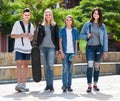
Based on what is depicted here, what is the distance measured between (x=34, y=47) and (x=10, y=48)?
28022 millimetres

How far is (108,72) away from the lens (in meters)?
15.2

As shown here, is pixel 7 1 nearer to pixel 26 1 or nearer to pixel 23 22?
pixel 26 1

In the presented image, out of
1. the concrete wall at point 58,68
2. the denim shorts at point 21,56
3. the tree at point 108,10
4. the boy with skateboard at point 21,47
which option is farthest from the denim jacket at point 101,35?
the tree at point 108,10

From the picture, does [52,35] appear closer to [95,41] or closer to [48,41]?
[48,41]

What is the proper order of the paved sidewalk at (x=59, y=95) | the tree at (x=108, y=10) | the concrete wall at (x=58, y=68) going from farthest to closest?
the tree at (x=108, y=10) < the concrete wall at (x=58, y=68) < the paved sidewalk at (x=59, y=95)

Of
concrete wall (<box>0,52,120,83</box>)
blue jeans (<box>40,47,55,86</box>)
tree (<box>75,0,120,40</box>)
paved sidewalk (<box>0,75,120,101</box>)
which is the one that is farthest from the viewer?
tree (<box>75,0,120,40</box>)

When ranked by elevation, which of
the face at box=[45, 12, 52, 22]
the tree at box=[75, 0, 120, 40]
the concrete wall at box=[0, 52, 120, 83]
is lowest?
the concrete wall at box=[0, 52, 120, 83]

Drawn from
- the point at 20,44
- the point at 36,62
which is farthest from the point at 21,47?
the point at 36,62

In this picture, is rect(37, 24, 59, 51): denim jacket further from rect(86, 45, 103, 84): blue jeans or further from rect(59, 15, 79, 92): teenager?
rect(86, 45, 103, 84): blue jeans

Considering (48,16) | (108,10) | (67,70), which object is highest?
(108,10)

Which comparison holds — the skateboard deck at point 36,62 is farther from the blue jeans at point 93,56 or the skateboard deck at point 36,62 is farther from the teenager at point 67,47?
the blue jeans at point 93,56

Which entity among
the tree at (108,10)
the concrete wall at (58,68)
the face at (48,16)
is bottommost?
the concrete wall at (58,68)

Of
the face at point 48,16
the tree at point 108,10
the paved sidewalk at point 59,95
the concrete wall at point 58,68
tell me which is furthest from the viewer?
the tree at point 108,10

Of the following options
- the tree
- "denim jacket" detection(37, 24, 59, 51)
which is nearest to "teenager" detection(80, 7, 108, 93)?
"denim jacket" detection(37, 24, 59, 51)
